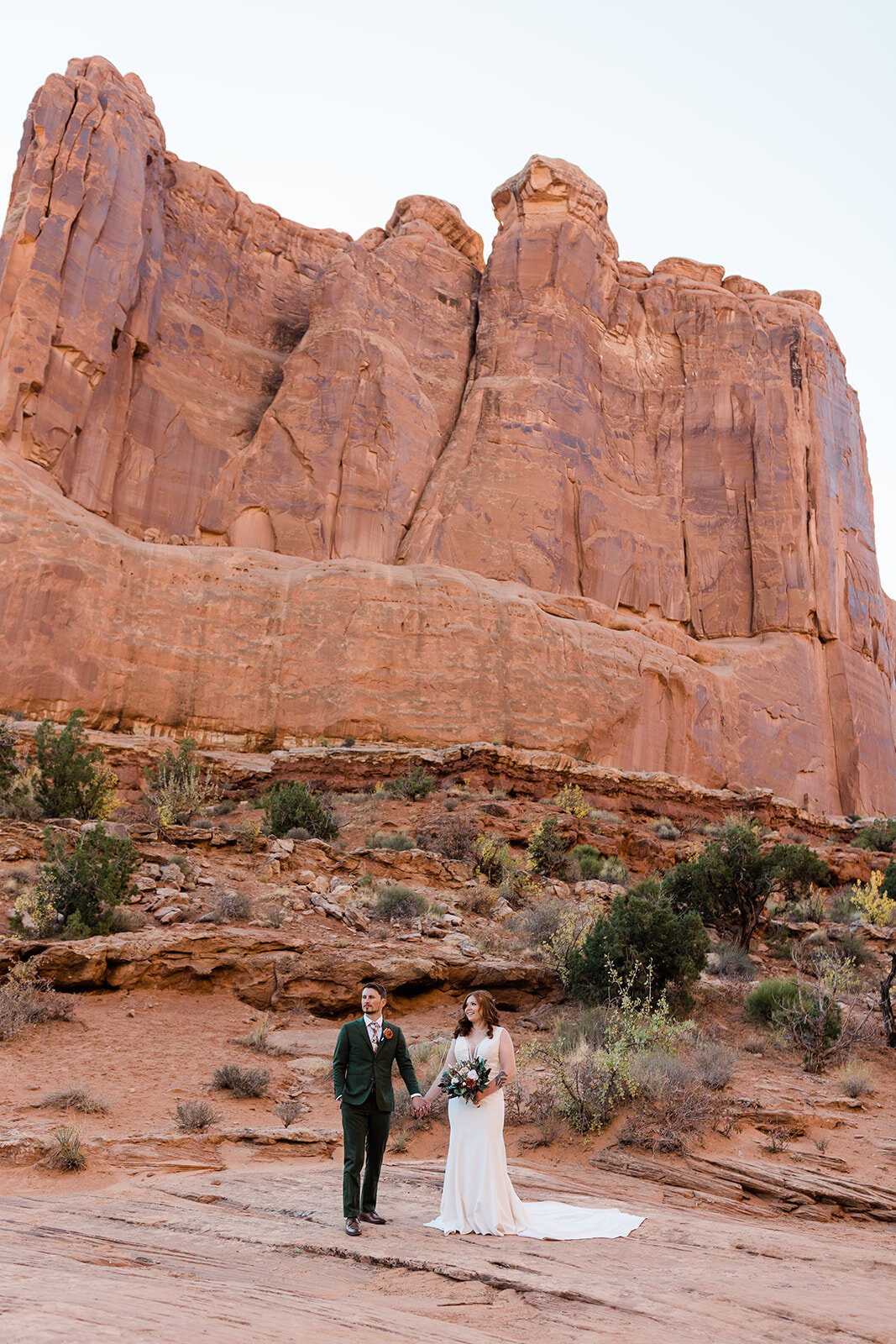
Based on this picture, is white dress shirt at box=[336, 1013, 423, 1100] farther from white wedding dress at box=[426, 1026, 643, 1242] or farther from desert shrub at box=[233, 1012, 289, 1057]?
desert shrub at box=[233, 1012, 289, 1057]

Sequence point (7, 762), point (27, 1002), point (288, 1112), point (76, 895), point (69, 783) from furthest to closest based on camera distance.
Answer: point (7, 762)
point (69, 783)
point (76, 895)
point (27, 1002)
point (288, 1112)

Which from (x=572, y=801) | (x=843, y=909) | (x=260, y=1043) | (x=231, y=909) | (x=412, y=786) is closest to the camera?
(x=260, y=1043)

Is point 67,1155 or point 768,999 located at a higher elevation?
point 768,999

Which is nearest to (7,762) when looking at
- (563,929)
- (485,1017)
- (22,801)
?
(22,801)

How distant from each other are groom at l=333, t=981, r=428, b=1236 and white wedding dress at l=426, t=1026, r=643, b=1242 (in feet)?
1.06

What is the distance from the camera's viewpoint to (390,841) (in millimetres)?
17641

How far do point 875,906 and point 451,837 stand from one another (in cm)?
736

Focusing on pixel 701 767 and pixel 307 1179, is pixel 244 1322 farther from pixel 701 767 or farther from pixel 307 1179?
pixel 701 767

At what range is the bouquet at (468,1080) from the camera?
17.9 feet

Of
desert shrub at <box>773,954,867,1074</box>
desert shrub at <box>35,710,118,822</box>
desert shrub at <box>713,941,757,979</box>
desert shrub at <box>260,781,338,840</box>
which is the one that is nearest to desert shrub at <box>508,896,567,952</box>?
desert shrub at <box>713,941,757,979</box>

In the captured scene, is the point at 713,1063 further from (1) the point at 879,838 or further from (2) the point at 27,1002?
(1) the point at 879,838

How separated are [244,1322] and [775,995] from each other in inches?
354

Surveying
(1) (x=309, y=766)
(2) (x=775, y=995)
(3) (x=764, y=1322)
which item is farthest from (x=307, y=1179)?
(1) (x=309, y=766)

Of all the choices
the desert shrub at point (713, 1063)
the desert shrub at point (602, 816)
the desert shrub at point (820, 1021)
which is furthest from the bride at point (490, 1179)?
the desert shrub at point (602, 816)
